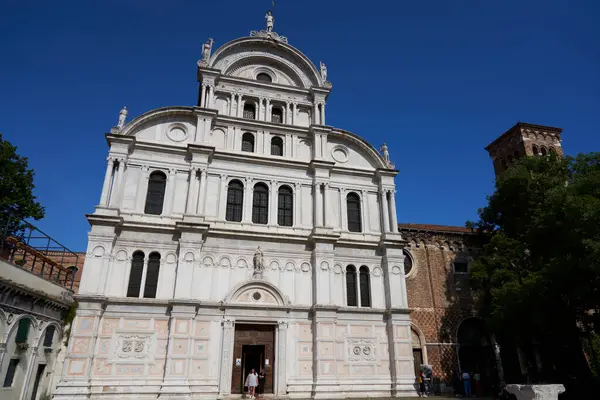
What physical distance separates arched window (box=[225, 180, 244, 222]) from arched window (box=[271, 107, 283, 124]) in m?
5.03

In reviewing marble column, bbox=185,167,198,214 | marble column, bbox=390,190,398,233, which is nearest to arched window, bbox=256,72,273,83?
marble column, bbox=185,167,198,214

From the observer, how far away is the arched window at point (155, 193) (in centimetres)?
2069

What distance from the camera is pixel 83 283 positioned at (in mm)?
17891

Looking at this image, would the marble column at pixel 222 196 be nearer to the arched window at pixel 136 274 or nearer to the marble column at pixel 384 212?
the arched window at pixel 136 274

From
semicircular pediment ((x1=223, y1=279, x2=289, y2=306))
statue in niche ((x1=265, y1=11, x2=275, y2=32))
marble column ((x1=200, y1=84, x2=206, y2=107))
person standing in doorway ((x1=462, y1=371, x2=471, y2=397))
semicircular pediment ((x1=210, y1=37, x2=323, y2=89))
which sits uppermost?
statue in niche ((x1=265, y1=11, x2=275, y2=32))

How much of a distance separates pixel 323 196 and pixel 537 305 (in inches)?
443

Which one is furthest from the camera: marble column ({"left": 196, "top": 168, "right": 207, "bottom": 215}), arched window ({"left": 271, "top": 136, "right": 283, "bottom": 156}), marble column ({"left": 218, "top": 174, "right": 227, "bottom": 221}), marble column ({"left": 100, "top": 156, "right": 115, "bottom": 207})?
arched window ({"left": 271, "top": 136, "right": 283, "bottom": 156})

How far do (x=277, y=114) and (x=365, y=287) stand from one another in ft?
37.2

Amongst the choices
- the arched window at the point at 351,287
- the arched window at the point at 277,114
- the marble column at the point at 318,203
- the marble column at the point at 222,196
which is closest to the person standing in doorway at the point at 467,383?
the arched window at the point at 351,287

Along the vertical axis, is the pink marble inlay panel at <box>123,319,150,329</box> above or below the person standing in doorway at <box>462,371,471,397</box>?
above

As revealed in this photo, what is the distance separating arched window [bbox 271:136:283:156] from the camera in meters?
23.9

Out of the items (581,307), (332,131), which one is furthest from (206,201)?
(581,307)

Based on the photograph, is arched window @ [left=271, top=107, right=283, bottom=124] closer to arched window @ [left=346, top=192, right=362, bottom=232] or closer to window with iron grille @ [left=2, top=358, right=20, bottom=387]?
arched window @ [left=346, top=192, right=362, bottom=232]

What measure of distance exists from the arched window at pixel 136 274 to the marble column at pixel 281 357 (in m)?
6.67
